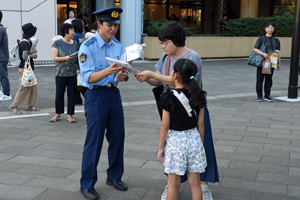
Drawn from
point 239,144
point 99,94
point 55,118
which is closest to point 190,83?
point 99,94

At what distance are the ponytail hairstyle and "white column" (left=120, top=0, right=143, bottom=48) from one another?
1337 cm

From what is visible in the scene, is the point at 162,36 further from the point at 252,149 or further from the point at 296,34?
the point at 296,34

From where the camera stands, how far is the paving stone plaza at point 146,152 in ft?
→ 12.8

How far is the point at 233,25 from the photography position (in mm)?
19250

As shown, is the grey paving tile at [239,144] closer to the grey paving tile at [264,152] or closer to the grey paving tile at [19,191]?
the grey paving tile at [264,152]

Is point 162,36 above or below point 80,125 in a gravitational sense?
above

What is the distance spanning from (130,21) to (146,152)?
11.9m

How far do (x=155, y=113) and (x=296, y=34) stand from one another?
13.3ft

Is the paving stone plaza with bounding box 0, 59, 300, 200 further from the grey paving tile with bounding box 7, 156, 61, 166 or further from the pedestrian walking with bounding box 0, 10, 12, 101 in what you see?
the pedestrian walking with bounding box 0, 10, 12, 101

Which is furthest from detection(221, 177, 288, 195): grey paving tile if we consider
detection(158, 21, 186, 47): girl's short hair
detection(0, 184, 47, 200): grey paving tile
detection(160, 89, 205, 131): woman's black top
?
detection(0, 184, 47, 200): grey paving tile

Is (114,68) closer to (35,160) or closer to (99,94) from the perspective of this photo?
(99,94)

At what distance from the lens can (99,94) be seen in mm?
3664

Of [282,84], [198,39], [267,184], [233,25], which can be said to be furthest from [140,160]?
[233,25]

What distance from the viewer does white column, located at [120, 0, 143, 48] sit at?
Answer: 16203 mm
